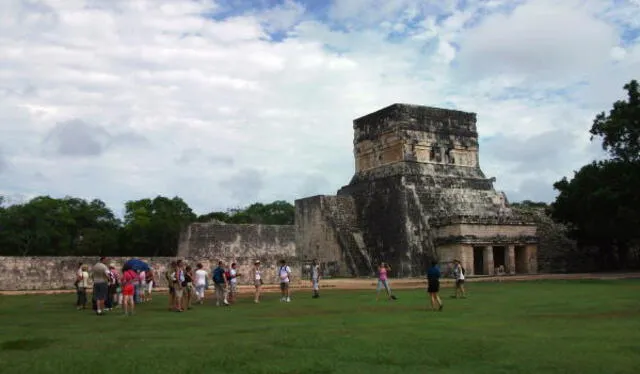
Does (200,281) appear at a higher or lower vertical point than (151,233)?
lower

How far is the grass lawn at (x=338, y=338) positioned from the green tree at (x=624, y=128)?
34.9 ft

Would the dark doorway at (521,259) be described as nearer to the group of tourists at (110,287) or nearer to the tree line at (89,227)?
the group of tourists at (110,287)

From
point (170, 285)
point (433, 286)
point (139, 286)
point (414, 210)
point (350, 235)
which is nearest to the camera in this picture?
point (433, 286)

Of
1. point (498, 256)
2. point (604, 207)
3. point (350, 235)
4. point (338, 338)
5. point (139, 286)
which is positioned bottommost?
point (338, 338)

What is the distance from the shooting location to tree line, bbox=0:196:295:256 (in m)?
41.7

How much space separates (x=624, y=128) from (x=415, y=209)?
8714 millimetres

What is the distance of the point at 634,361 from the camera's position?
638cm

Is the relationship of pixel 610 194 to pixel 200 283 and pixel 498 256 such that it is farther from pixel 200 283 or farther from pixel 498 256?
pixel 200 283

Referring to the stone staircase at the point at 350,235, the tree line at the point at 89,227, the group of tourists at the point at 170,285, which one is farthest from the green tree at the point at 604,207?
the tree line at the point at 89,227

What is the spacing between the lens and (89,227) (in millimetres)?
47062

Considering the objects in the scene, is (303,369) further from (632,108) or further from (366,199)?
(366,199)

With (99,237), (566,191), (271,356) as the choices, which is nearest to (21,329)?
(271,356)

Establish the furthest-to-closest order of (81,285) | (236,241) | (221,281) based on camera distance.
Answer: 1. (236,241)
2. (221,281)
3. (81,285)

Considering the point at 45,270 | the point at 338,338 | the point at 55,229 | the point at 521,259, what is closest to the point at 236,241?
the point at 55,229
